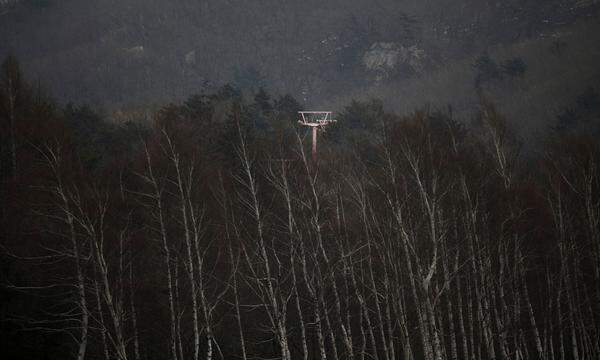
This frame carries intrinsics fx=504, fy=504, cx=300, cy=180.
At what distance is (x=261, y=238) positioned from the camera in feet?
43.7

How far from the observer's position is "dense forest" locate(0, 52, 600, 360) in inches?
542

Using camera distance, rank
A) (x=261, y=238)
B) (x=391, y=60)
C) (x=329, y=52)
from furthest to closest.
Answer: (x=329, y=52)
(x=391, y=60)
(x=261, y=238)

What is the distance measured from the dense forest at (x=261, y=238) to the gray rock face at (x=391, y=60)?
116 metres

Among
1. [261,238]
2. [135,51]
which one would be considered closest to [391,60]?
[135,51]

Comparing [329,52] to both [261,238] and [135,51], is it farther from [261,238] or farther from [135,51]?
[261,238]

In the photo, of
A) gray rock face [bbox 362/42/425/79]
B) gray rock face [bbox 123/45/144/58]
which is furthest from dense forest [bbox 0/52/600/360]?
gray rock face [bbox 123/45/144/58]

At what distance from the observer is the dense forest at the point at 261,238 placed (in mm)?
13766

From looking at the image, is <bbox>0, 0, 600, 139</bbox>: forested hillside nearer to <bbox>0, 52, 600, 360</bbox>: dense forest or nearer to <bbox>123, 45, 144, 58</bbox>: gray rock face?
<bbox>123, 45, 144, 58</bbox>: gray rock face

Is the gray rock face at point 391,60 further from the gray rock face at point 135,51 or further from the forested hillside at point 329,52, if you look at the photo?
the gray rock face at point 135,51

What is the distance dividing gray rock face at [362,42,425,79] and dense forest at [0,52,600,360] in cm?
11598

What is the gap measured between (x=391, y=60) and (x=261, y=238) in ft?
427

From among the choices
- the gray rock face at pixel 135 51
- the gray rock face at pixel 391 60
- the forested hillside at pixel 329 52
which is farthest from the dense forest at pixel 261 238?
the gray rock face at pixel 135 51

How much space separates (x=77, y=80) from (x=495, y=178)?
4252 inches

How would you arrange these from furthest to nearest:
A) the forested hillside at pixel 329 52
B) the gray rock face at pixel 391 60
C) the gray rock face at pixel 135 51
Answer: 1. the gray rock face at pixel 135 51
2. the gray rock face at pixel 391 60
3. the forested hillside at pixel 329 52
